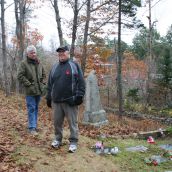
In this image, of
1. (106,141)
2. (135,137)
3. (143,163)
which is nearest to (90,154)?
(143,163)

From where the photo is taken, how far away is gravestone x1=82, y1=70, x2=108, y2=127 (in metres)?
11.2

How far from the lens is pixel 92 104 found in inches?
452

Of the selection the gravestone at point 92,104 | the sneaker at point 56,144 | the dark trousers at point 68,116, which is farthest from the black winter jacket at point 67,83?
the gravestone at point 92,104

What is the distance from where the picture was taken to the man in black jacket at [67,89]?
698cm

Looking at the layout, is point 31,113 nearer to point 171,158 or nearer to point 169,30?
point 171,158

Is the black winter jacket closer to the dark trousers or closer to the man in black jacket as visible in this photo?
the man in black jacket

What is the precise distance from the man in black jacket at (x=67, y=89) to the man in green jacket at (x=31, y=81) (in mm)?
996

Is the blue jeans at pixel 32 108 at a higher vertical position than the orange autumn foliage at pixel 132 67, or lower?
lower

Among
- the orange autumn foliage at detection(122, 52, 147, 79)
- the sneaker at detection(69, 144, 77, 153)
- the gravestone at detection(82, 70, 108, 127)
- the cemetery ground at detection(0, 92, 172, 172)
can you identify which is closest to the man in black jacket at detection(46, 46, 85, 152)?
the sneaker at detection(69, 144, 77, 153)

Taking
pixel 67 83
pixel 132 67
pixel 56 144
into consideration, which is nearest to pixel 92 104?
pixel 56 144

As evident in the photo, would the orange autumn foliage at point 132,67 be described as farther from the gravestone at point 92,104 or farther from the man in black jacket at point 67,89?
the man in black jacket at point 67,89

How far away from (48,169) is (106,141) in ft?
9.76

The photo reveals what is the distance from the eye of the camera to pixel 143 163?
23.9 ft

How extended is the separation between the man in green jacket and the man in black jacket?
1.00 metres
